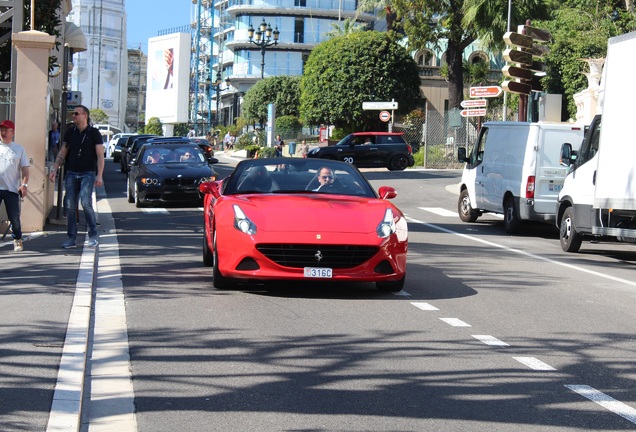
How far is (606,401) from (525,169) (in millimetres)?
13942

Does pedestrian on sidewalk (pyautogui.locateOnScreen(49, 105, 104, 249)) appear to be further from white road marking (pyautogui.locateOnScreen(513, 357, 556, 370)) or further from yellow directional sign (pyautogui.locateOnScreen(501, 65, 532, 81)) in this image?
yellow directional sign (pyautogui.locateOnScreen(501, 65, 532, 81))

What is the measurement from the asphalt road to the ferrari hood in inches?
28.1

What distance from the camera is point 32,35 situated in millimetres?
17438

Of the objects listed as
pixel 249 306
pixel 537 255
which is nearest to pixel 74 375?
pixel 249 306

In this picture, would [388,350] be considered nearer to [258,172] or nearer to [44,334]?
[44,334]

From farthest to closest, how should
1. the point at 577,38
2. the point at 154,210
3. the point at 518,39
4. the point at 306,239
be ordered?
the point at 577,38 < the point at 518,39 < the point at 154,210 < the point at 306,239

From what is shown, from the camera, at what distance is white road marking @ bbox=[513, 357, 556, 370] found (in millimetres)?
7779

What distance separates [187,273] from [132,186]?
13.7m

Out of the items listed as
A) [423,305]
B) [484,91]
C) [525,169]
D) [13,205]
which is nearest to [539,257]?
[525,169]

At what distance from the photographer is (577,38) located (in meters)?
49.4

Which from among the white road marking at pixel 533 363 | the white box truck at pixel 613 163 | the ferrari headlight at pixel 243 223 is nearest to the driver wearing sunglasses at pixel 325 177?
the ferrari headlight at pixel 243 223

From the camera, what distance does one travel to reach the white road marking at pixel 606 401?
21.0 feet

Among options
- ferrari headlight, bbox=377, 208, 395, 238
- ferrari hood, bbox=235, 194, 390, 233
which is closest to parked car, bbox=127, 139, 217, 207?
ferrari hood, bbox=235, 194, 390, 233

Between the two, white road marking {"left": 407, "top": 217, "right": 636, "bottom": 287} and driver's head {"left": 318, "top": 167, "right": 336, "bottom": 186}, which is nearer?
driver's head {"left": 318, "top": 167, "right": 336, "bottom": 186}
